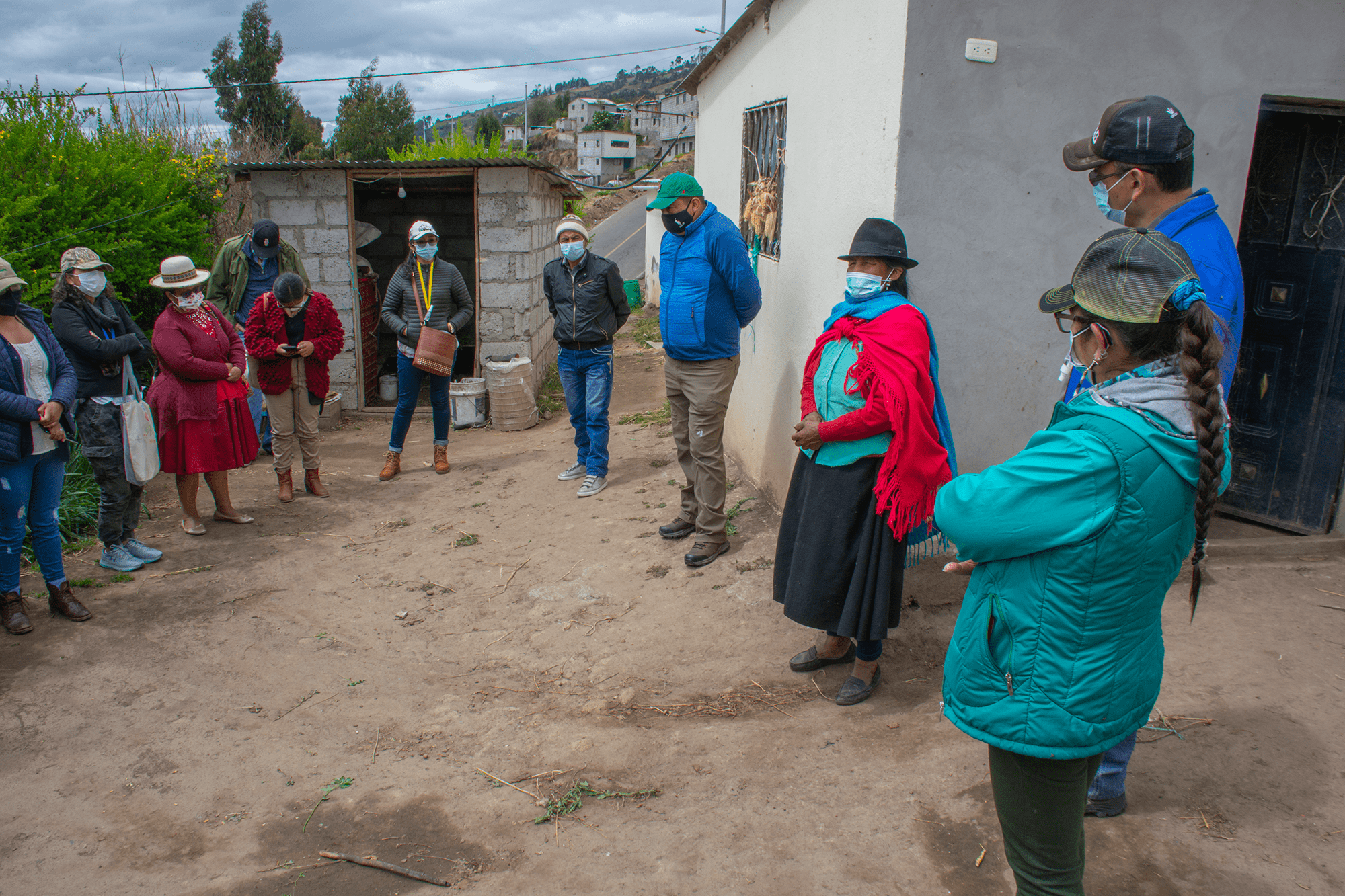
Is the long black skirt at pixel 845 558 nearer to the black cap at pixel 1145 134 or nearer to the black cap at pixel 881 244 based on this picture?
the black cap at pixel 881 244

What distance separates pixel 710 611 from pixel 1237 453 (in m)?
3.18

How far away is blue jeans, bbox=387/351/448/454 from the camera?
664cm

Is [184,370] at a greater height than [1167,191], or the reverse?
[1167,191]

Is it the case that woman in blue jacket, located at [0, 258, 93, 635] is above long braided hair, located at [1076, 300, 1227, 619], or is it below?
below

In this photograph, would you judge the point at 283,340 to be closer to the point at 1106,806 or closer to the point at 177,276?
the point at 177,276

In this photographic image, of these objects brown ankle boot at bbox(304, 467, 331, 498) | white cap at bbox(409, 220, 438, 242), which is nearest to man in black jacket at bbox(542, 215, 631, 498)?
white cap at bbox(409, 220, 438, 242)

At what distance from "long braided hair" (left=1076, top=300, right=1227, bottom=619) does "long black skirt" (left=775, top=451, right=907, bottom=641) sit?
1.56 meters

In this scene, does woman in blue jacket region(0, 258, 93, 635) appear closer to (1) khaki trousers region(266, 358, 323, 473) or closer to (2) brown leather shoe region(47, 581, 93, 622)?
(2) brown leather shoe region(47, 581, 93, 622)

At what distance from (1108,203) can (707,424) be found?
8.65ft

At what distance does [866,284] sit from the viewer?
319 cm

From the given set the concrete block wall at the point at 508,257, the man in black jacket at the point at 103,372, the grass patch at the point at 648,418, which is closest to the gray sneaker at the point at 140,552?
the man in black jacket at the point at 103,372

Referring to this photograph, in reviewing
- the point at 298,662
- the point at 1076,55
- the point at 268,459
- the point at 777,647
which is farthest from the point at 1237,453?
the point at 268,459

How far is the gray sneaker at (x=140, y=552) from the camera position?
16.5ft

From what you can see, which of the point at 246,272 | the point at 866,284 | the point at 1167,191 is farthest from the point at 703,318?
the point at 246,272
